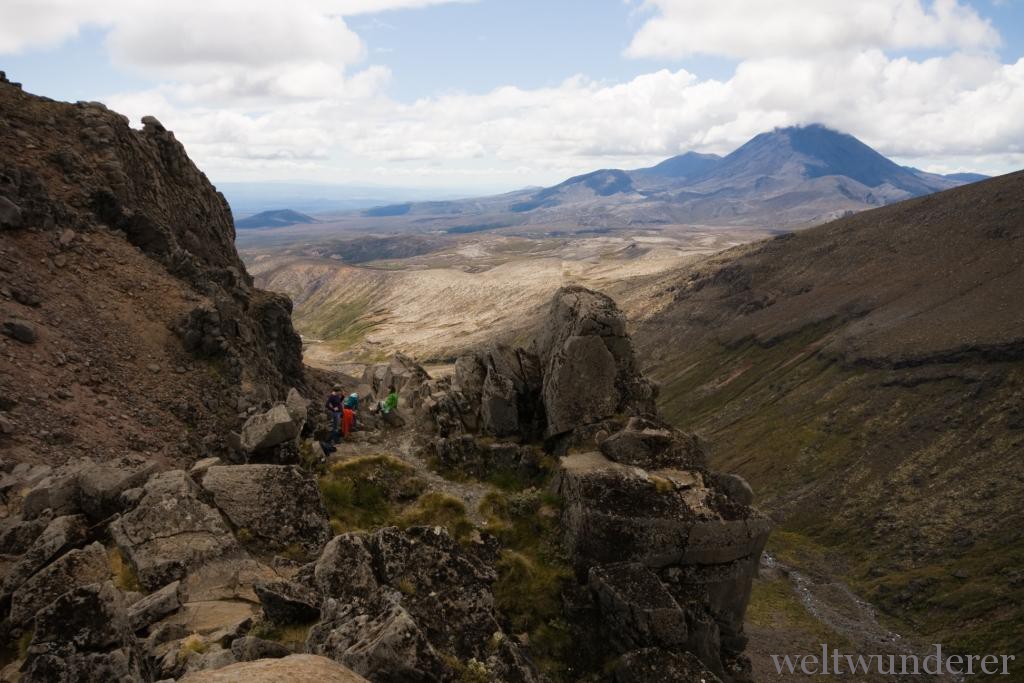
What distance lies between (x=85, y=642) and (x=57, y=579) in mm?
5369

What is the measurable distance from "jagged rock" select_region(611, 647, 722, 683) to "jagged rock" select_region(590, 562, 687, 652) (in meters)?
0.95

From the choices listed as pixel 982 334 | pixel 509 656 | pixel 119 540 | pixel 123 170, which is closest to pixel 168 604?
pixel 119 540

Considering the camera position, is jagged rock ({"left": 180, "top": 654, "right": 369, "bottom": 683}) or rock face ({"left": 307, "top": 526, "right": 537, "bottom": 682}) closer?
jagged rock ({"left": 180, "top": 654, "right": 369, "bottom": 683})

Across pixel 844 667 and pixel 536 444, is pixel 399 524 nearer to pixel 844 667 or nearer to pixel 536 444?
pixel 536 444

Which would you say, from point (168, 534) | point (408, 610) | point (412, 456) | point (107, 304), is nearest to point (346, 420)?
point (412, 456)

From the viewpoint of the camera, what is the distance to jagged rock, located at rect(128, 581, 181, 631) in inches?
685

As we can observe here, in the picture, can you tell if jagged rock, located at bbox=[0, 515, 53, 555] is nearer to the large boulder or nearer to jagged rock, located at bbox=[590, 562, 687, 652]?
jagged rock, located at bbox=[590, 562, 687, 652]

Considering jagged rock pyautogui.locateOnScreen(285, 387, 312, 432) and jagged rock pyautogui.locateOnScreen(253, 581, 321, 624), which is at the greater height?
jagged rock pyautogui.locateOnScreen(285, 387, 312, 432)

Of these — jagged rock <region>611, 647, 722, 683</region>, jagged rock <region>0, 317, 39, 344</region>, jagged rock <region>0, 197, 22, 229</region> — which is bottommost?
jagged rock <region>611, 647, 722, 683</region>

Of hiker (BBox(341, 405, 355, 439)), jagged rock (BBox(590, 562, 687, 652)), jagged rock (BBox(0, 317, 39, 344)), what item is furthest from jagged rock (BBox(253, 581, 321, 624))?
jagged rock (BBox(0, 317, 39, 344))

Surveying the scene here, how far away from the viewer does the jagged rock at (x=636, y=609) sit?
23.4 metres

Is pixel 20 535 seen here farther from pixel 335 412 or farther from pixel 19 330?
pixel 19 330

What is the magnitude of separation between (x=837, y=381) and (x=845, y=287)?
5502cm

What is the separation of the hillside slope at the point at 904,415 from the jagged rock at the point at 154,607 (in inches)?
3234
